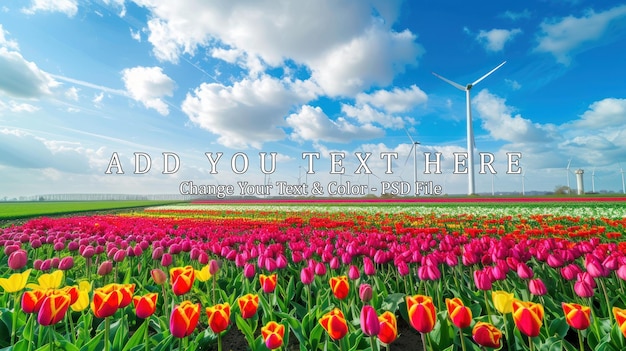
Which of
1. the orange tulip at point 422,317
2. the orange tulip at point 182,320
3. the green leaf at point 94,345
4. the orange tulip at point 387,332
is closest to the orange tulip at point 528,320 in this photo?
the orange tulip at point 422,317

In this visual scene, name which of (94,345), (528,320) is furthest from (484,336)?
(94,345)

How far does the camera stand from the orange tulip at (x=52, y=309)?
2477 millimetres

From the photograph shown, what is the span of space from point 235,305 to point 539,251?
4315 mm

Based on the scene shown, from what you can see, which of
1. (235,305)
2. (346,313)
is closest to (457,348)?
(346,313)

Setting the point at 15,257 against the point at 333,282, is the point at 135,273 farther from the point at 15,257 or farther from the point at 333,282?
the point at 333,282

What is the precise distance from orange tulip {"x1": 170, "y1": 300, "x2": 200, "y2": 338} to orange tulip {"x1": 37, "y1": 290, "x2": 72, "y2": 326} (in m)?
0.95

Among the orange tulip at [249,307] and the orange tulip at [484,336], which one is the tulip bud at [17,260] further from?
the orange tulip at [484,336]

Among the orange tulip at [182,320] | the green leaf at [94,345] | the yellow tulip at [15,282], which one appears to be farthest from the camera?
the yellow tulip at [15,282]

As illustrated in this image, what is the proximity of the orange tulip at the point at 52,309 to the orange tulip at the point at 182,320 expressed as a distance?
0.95 metres

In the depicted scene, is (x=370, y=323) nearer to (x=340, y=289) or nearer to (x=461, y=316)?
(x=461, y=316)

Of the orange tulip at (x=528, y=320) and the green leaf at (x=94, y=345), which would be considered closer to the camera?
the orange tulip at (x=528, y=320)

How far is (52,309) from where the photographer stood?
2.51 m

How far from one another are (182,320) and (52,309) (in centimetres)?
105

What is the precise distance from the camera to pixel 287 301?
4.26 metres
